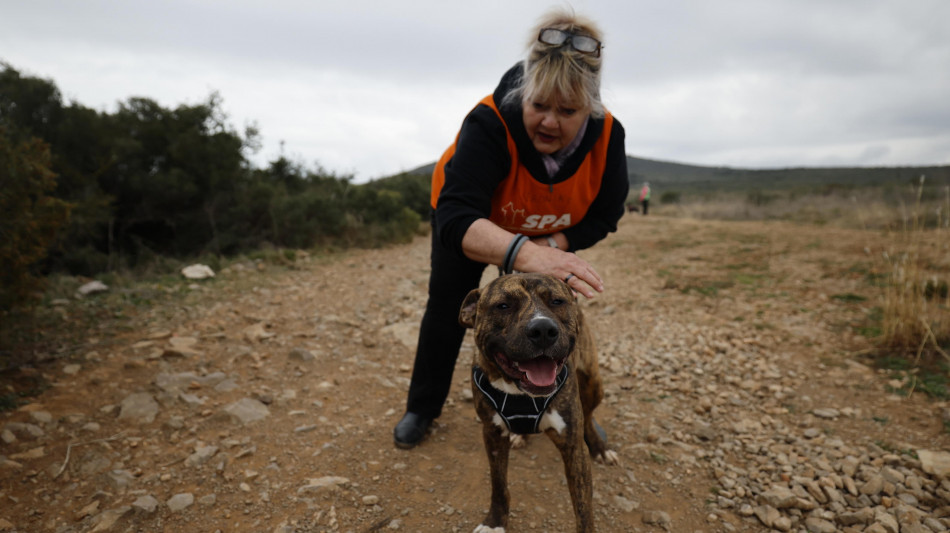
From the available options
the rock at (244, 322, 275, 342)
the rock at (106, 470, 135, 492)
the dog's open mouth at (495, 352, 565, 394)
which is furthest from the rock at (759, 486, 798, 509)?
the rock at (244, 322, 275, 342)

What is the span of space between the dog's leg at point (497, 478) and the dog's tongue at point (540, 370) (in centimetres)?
50

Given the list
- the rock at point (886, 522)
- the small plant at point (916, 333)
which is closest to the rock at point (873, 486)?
the rock at point (886, 522)

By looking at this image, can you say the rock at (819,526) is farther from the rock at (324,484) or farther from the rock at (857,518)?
the rock at (324,484)

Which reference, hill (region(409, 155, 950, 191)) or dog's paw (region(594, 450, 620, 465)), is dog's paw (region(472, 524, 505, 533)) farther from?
hill (region(409, 155, 950, 191))

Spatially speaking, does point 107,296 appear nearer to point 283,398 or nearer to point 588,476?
point 283,398

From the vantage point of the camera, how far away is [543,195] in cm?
280

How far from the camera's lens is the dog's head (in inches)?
83.9

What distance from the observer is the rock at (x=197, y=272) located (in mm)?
6762

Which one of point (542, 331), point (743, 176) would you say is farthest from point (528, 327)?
point (743, 176)

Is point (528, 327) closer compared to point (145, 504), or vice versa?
point (528, 327)

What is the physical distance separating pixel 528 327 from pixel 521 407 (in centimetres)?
49

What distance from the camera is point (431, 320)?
Answer: 3.29 m

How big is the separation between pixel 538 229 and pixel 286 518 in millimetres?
2144

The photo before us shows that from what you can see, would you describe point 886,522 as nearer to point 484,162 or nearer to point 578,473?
point 578,473
